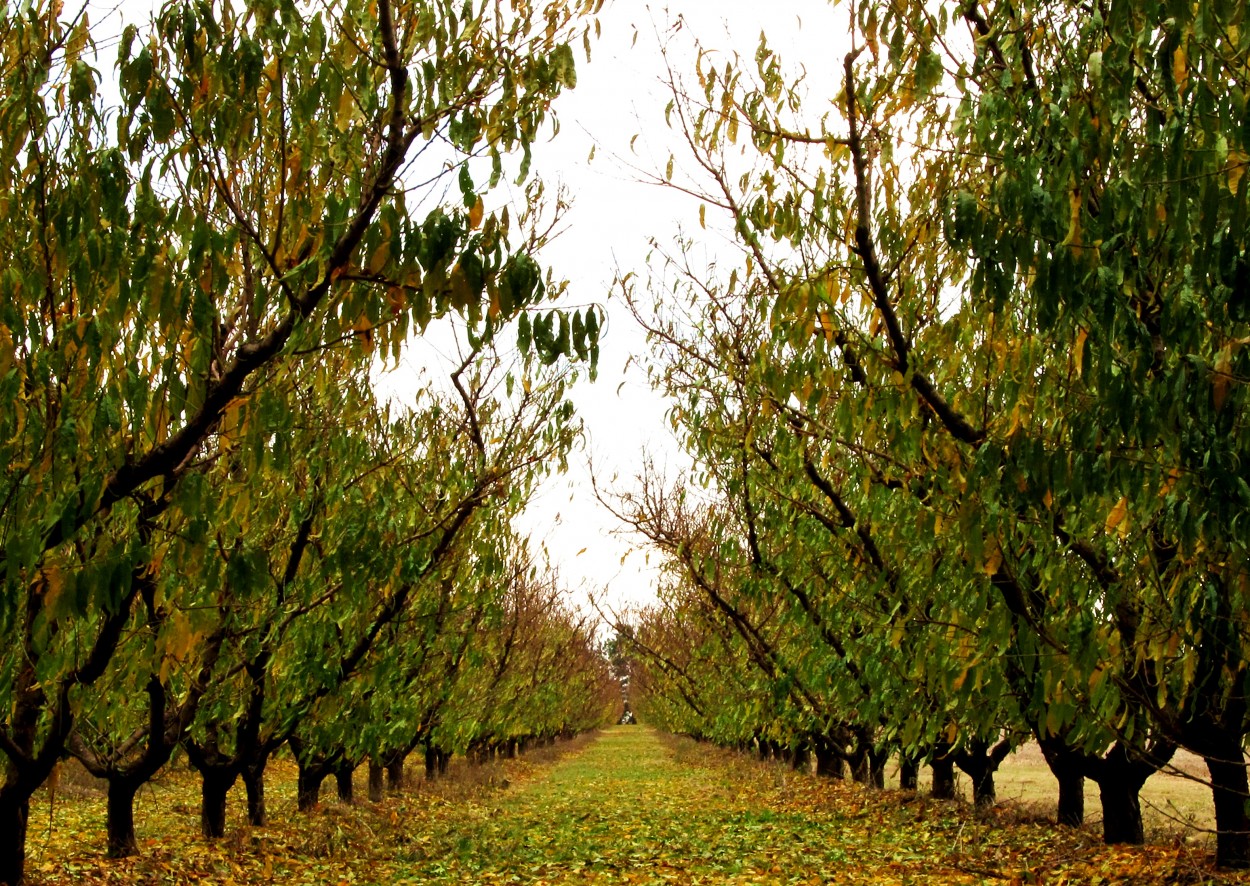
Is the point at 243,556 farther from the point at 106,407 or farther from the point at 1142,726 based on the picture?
the point at 1142,726

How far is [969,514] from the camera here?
4301 millimetres

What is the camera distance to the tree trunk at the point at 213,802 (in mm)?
11500

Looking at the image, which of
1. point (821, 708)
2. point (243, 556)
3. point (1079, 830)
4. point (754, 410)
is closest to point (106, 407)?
point (243, 556)

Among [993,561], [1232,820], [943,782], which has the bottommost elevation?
[943,782]

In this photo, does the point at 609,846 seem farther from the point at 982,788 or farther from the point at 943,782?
the point at 943,782

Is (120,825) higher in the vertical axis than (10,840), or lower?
lower

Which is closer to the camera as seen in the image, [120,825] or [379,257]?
[379,257]

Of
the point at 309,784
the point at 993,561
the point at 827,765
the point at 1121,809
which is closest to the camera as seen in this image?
the point at 993,561

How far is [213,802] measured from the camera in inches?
462

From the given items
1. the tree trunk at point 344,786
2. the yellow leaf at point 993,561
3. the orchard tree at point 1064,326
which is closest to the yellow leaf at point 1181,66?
the orchard tree at point 1064,326

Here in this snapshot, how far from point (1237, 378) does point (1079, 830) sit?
973 cm

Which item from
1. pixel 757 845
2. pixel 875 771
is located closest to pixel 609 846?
pixel 757 845

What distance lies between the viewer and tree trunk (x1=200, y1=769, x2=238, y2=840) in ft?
37.7

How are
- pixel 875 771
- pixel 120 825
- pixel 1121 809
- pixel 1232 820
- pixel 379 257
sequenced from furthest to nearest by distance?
pixel 875 771
pixel 1121 809
pixel 120 825
pixel 1232 820
pixel 379 257
